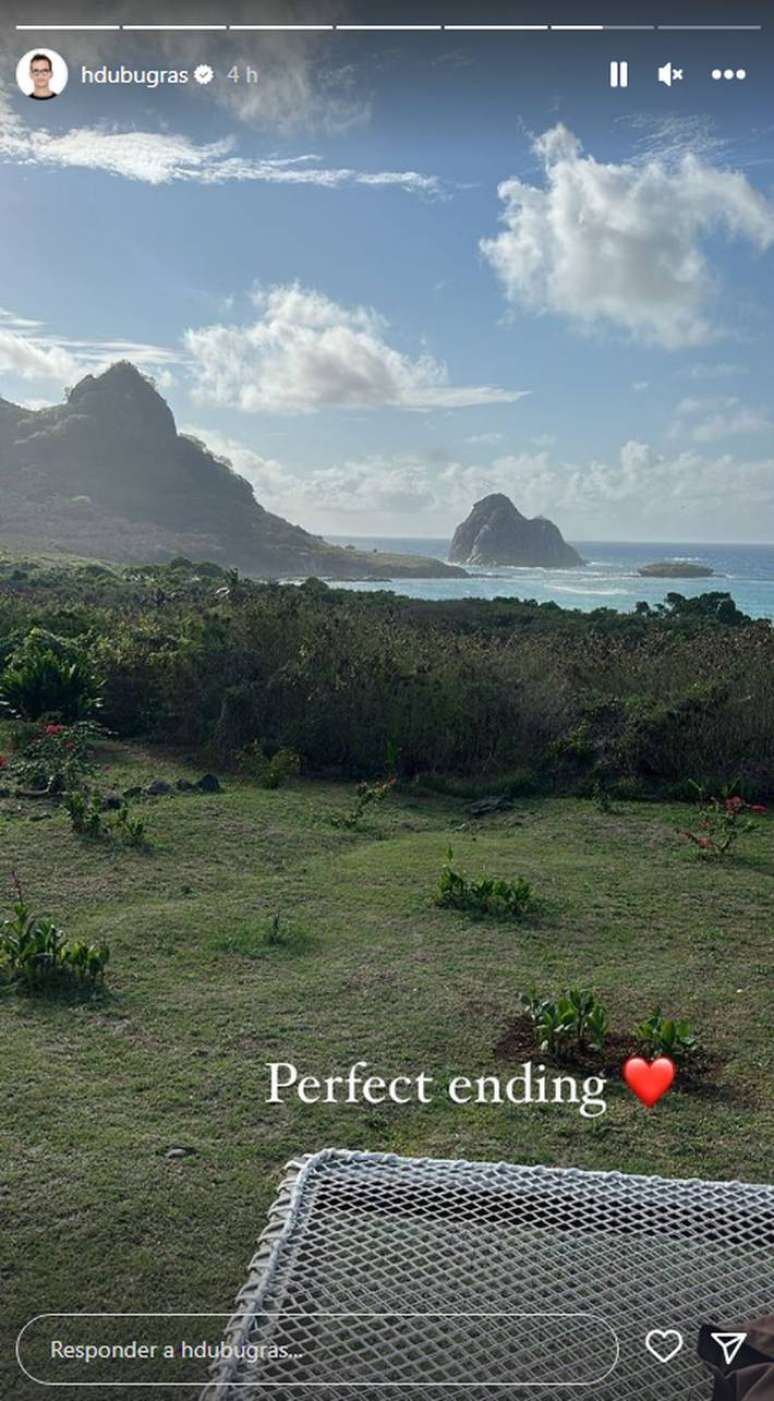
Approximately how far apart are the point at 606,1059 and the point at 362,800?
3497 mm

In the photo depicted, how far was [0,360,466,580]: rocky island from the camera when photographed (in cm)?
451

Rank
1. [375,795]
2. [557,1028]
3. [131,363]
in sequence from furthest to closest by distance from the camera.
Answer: [375,795]
[557,1028]
[131,363]

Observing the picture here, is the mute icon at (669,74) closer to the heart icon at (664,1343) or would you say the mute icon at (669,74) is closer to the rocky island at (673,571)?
the rocky island at (673,571)

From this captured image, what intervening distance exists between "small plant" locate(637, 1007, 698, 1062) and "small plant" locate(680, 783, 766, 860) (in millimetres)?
2512

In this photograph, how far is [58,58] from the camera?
7.64 feet

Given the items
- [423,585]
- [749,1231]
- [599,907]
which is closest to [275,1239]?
[749,1231]

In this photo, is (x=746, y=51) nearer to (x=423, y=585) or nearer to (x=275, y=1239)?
(x=275, y=1239)

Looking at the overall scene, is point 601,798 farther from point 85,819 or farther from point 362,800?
point 85,819

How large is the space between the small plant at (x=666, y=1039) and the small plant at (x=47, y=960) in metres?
1.71

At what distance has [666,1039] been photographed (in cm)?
317

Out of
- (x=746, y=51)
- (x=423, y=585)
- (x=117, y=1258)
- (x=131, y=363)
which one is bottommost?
(x=117, y=1258)

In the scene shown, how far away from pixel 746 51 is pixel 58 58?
1.35m

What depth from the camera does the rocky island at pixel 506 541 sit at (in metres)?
3.31

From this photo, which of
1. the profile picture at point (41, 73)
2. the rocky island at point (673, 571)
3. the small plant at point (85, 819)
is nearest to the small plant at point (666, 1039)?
the rocky island at point (673, 571)
